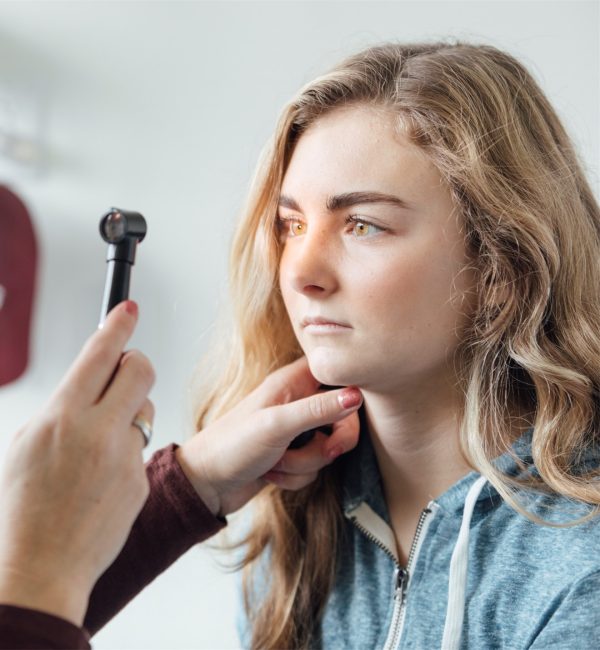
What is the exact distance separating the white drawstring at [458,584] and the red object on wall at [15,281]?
751 mm

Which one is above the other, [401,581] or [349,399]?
[349,399]

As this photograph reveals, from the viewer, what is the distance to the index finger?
687mm

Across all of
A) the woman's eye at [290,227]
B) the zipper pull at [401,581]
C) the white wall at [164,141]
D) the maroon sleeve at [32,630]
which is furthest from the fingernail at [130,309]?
the white wall at [164,141]

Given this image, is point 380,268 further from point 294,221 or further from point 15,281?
point 15,281

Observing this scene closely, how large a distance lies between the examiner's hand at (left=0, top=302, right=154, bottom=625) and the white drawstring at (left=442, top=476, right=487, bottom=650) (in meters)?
0.39

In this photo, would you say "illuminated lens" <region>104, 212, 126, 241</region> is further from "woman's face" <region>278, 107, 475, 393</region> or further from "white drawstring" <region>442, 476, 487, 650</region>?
"white drawstring" <region>442, 476, 487, 650</region>

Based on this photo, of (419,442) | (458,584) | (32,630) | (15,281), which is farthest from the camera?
(15,281)

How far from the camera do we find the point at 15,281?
135 cm

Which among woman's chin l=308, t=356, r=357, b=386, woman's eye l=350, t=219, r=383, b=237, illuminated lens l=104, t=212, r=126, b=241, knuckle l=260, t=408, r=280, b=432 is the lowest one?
knuckle l=260, t=408, r=280, b=432

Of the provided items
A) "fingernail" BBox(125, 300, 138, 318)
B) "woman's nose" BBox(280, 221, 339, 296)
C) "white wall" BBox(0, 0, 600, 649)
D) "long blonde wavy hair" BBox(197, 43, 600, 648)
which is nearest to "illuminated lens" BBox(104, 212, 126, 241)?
"fingernail" BBox(125, 300, 138, 318)

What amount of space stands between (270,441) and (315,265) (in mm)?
213

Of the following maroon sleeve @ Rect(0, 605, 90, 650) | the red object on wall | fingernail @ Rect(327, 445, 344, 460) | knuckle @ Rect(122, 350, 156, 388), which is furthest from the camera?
the red object on wall

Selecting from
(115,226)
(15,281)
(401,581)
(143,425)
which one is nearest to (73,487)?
(143,425)

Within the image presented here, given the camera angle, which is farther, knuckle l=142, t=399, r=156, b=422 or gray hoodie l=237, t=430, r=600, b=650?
gray hoodie l=237, t=430, r=600, b=650
